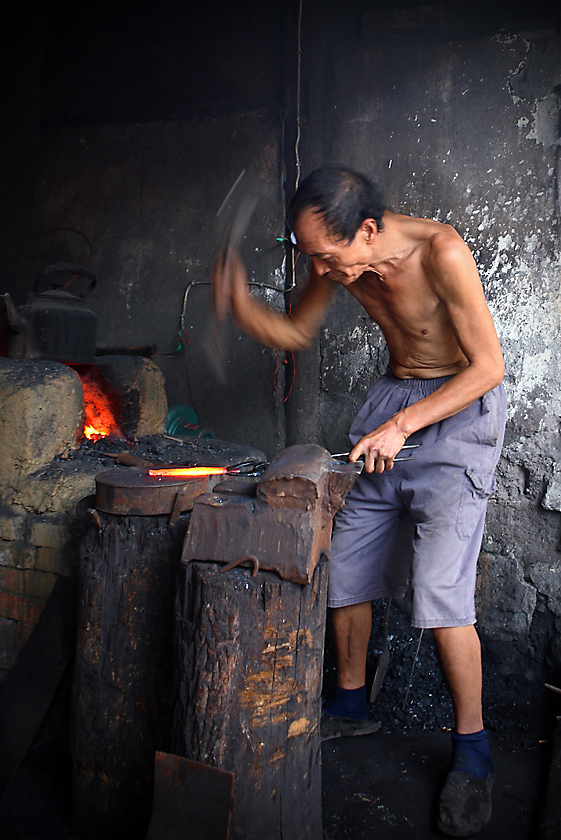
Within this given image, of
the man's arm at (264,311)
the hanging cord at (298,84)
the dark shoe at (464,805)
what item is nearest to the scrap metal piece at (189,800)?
the dark shoe at (464,805)

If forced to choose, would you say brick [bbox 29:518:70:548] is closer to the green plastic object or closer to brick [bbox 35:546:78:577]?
brick [bbox 35:546:78:577]

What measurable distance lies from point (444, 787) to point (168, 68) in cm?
424

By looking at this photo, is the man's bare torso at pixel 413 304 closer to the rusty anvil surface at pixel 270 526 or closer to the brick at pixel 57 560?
the rusty anvil surface at pixel 270 526

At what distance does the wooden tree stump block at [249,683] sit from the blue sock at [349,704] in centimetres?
84

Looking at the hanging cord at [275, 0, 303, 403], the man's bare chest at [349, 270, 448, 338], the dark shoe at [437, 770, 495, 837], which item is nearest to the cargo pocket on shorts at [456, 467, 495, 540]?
the man's bare chest at [349, 270, 448, 338]

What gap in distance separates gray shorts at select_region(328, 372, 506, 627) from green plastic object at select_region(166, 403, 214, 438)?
1647 mm

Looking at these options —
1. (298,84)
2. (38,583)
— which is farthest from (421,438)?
(298,84)

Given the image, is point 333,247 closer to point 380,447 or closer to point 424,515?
point 380,447

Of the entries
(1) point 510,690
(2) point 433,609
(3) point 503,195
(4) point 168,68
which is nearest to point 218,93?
(4) point 168,68

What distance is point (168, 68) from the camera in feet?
13.2

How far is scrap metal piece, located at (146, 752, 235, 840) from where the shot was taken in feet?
5.45

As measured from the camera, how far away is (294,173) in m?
3.63

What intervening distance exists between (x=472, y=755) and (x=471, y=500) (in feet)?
2.99

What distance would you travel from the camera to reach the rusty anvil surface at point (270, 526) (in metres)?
1.73
